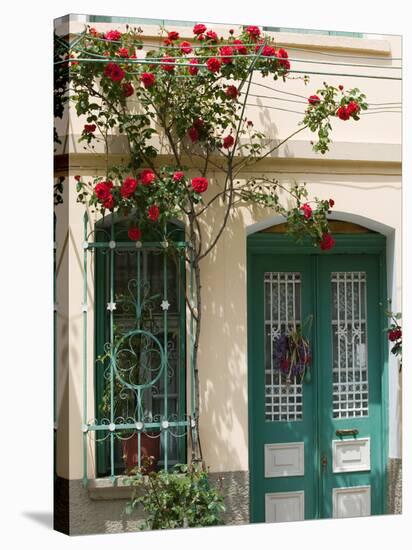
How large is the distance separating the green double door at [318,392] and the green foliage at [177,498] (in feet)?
0.92

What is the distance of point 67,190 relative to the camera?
4914 millimetres

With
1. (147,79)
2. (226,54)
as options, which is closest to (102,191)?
(147,79)

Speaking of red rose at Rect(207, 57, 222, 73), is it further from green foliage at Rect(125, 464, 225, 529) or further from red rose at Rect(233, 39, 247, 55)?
green foliage at Rect(125, 464, 225, 529)

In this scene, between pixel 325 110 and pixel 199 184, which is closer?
pixel 199 184

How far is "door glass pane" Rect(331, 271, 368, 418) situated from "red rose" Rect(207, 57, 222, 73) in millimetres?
1214

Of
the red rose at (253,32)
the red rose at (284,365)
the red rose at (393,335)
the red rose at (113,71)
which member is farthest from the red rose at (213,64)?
the red rose at (393,335)

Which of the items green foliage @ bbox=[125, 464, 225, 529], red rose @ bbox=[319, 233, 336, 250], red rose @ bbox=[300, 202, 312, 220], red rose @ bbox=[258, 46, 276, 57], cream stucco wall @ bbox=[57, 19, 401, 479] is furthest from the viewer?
red rose @ bbox=[319, 233, 336, 250]

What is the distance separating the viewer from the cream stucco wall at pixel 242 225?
16.1ft

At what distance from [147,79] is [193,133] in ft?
1.12

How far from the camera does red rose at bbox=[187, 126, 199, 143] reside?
16.9 ft

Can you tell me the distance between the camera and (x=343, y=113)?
5.38m

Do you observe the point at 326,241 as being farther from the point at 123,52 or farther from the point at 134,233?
the point at 123,52

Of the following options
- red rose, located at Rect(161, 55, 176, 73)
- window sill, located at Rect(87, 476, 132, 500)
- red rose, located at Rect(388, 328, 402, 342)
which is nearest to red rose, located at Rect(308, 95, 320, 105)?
red rose, located at Rect(161, 55, 176, 73)

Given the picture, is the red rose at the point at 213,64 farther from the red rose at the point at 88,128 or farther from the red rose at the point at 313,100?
the red rose at the point at 88,128
